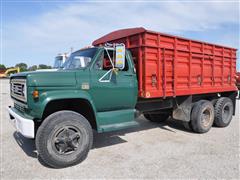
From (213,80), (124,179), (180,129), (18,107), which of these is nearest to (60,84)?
(18,107)

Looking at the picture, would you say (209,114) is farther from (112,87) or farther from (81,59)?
(81,59)

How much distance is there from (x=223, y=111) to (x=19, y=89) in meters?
6.14

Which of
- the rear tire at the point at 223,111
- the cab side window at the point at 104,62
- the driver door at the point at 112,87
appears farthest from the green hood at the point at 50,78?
the rear tire at the point at 223,111

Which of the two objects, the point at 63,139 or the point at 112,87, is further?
the point at 112,87

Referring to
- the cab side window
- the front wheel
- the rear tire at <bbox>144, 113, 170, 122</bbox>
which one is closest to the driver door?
the cab side window

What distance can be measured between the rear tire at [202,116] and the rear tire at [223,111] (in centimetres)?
45

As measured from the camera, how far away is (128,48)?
5.25 m

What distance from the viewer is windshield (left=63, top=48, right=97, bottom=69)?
4539 millimetres

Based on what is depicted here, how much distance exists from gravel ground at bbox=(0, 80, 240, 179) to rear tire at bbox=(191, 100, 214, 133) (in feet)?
0.71

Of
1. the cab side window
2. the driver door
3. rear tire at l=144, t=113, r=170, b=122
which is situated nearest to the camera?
the driver door

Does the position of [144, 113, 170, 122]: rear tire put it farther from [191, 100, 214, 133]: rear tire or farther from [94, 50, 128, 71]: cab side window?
[94, 50, 128, 71]: cab side window

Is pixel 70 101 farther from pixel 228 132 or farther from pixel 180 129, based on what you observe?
pixel 228 132

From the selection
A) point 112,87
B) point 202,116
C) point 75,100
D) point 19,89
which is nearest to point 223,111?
point 202,116

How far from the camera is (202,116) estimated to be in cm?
628
